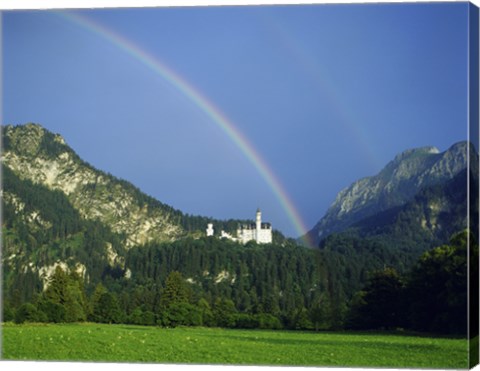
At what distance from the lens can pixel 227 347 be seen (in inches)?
712

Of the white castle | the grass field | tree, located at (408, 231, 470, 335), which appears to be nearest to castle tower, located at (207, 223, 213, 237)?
the white castle

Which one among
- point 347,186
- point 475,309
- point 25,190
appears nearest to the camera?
point 475,309

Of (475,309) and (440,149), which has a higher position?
(440,149)

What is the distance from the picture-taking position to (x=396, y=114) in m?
17.8

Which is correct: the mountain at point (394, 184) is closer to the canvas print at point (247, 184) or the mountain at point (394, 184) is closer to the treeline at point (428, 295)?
the canvas print at point (247, 184)

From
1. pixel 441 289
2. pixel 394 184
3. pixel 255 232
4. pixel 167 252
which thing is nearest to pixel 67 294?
pixel 167 252

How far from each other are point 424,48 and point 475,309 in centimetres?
405

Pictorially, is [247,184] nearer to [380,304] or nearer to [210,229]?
[210,229]

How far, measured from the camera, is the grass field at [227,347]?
17.2 meters

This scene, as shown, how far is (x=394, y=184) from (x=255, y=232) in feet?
8.12

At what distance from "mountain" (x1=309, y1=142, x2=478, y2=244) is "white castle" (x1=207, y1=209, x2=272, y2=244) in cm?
75

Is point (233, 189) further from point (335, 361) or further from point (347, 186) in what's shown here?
point (335, 361)

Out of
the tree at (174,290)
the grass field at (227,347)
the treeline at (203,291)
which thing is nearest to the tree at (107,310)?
the treeline at (203,291)

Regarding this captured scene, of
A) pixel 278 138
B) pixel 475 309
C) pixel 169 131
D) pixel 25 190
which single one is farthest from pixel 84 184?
pixel 475 309
